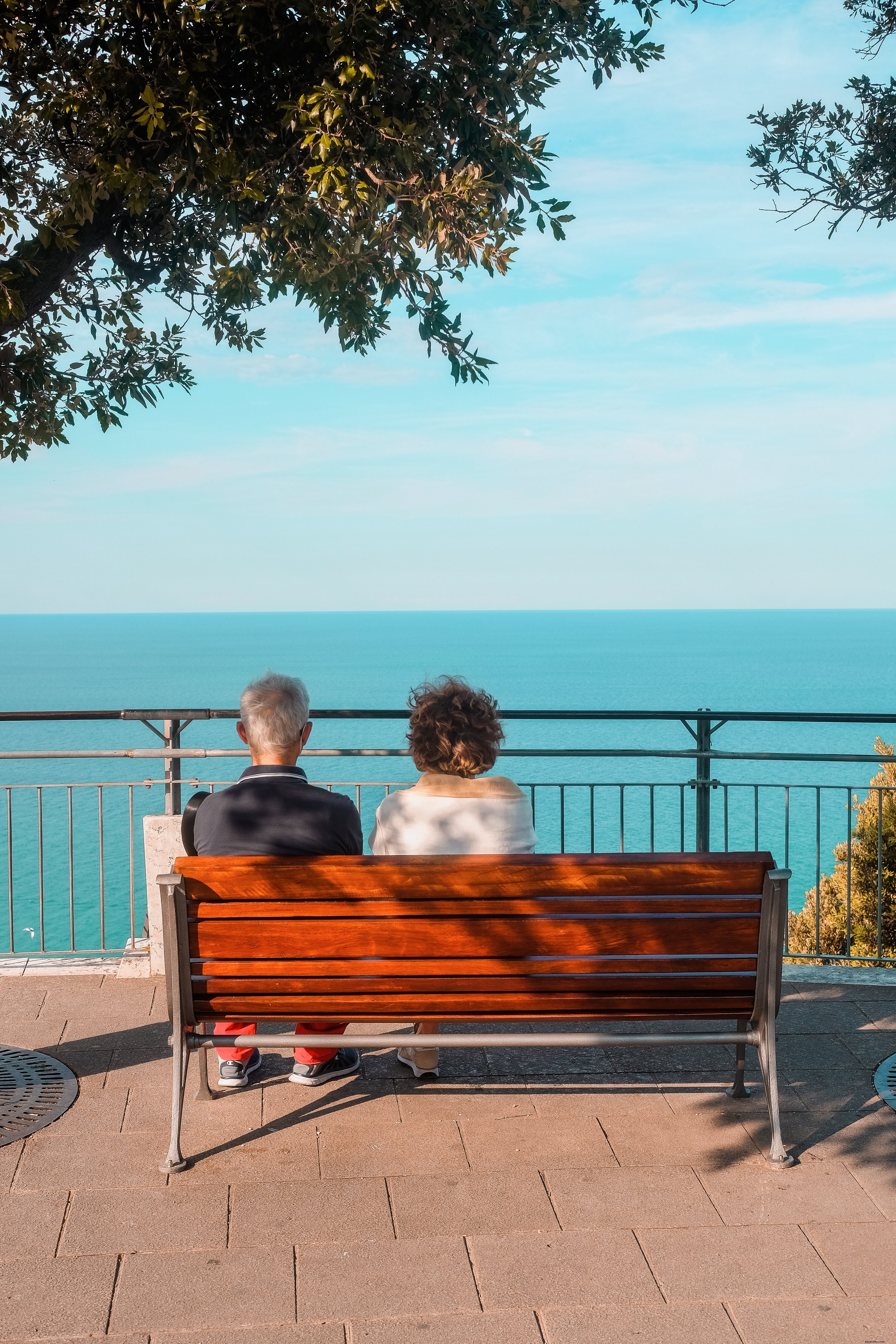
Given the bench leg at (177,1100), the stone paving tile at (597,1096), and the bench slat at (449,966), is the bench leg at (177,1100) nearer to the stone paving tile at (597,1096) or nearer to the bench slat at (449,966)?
the bench slat at (449,966)

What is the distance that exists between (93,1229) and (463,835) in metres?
1.53

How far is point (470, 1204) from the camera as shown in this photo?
3229mm

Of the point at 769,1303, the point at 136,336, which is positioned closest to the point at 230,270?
the point at 136,336

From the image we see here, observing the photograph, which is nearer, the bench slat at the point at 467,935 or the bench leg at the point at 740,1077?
the bench slat at the point at 467,935

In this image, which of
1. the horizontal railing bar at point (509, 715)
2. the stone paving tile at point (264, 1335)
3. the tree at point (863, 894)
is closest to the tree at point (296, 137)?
the horizontal railing bar at point (509, 715)

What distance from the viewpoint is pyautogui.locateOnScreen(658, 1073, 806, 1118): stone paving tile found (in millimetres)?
3854

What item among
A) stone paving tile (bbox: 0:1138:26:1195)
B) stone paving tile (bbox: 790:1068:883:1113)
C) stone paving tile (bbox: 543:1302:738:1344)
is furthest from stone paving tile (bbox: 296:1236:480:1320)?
stone paving tile (bbox: 790:1068:883:1113)

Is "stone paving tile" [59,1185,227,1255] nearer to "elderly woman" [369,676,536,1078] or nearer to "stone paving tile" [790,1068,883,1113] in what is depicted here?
"elderly woman" [369,676,536,1078]

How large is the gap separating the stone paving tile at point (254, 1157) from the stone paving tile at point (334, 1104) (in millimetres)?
85

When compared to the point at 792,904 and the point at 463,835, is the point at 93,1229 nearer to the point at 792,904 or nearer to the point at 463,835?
the point at 463,835

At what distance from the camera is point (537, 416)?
164 m

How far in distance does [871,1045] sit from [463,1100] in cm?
162

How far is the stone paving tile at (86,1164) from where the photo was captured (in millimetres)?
3363

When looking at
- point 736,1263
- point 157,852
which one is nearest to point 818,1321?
point 736,1263
